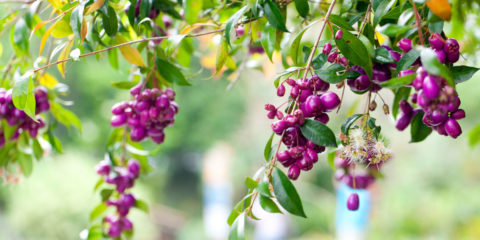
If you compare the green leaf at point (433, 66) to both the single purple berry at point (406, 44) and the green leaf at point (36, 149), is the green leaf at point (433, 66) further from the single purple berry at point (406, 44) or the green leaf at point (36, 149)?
the green leaf at point (36, 149)

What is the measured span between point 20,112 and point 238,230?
28 cm

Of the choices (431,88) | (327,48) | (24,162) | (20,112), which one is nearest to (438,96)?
(431,88)

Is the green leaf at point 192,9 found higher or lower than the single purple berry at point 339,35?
higher

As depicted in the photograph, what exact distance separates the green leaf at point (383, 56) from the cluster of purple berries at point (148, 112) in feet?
0.69

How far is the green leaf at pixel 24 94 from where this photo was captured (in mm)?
381

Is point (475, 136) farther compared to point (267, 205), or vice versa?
point (475, 136)

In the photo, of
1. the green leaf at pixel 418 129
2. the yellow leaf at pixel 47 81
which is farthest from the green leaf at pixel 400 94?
the yellow leaf at pixel 47 81

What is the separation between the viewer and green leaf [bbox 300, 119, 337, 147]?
31cm

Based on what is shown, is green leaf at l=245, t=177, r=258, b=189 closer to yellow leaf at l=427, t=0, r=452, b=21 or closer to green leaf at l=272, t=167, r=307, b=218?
green leaf at l=272, t=167, r=307, b=218

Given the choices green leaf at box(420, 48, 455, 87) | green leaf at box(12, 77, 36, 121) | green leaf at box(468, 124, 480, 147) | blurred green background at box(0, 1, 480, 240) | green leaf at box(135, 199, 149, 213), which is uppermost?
green leaf at box(420, 48, 455, 87)

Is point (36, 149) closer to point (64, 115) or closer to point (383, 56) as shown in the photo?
point (64, 115)

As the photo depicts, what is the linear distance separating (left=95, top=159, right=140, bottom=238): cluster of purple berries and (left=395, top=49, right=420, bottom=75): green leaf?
1.24ft

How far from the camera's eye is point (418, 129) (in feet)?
1.33

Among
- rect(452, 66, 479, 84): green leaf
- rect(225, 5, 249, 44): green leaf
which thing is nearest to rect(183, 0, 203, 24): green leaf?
rect(225, 5, 249, 44): green leaf
